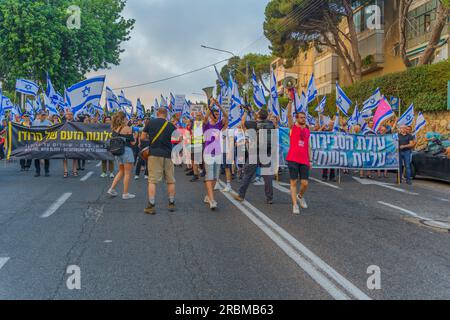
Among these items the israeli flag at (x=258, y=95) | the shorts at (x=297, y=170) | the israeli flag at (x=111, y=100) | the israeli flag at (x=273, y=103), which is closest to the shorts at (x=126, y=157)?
the shorts at (x=297, y=170)

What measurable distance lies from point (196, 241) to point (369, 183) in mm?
8902

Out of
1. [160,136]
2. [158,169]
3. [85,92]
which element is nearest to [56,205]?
[158,169]

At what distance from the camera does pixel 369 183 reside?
551 inches

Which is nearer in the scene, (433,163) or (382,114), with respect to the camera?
(433,163)

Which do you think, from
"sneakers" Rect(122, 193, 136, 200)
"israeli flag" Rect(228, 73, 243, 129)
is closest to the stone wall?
"israeli flag" Rect(228, 73, 243, 129)

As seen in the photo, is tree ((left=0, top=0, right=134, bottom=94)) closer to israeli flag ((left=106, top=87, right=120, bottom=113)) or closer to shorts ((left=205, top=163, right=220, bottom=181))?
israeli flag ((left=106, top=87, right=120, bottom=113))

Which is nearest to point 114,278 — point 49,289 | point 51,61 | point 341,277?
point 49,289

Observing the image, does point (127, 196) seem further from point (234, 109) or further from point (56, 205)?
point (234, 109)

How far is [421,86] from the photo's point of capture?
22219 mm

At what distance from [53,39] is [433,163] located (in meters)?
25.5

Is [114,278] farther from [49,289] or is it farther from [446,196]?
[446,196]

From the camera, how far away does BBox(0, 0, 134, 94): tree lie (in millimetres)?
29797

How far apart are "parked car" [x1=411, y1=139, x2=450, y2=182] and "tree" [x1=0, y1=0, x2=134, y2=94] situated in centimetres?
2391
